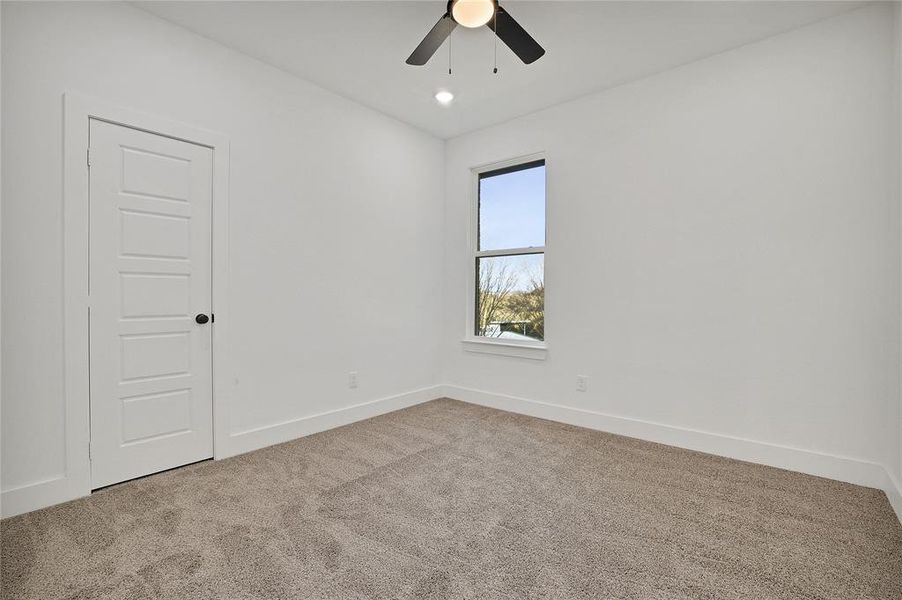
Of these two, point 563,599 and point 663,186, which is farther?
point 663,186

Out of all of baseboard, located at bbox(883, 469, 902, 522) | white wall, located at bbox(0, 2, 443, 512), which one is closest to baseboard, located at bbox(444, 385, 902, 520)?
baseboard, located at bbox(883, 469, 902, 522)

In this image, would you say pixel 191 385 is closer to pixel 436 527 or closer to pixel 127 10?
pixel 436 527

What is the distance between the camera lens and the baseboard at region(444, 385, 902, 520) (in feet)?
8.47

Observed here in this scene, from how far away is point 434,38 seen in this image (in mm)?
2395

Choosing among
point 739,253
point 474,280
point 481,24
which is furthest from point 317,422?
point 739,253

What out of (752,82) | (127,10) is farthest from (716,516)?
(127,10)

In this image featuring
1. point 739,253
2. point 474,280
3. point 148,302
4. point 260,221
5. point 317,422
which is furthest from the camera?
point 474,280

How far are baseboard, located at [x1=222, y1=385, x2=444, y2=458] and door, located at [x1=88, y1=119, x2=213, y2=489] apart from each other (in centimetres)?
20

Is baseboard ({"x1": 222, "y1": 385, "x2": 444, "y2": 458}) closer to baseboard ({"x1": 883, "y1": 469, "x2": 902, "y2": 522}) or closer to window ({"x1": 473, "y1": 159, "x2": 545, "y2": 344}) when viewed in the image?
window ({"x1": 473, "y1": 159, "x2": 545, "y2": 344})

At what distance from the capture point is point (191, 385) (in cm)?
285

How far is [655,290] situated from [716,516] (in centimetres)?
164

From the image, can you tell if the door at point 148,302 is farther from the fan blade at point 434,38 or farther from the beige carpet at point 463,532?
the fan blade at point 434,38

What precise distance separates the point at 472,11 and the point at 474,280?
8.78 feet

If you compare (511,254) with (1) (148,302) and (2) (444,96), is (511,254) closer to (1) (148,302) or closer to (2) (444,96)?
(2) (444,96)
